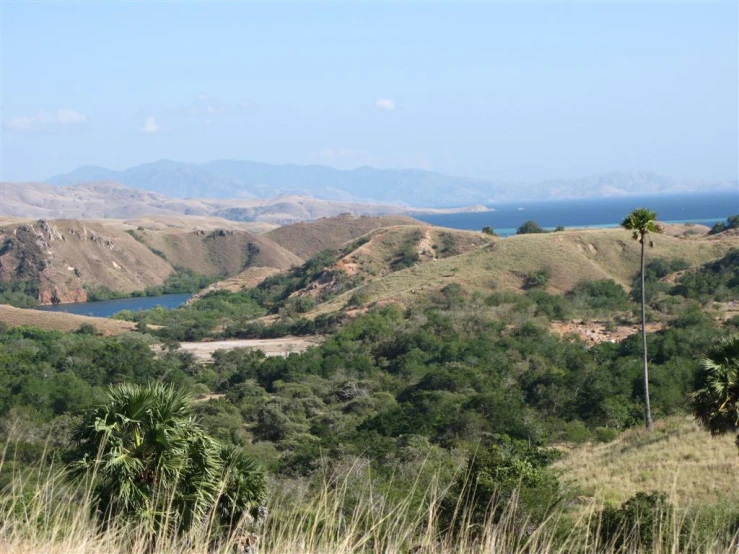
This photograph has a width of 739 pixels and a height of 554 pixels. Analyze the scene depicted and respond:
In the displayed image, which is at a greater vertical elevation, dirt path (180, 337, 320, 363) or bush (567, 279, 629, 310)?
bush (567, 279, 629, 310)

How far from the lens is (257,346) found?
186 feet

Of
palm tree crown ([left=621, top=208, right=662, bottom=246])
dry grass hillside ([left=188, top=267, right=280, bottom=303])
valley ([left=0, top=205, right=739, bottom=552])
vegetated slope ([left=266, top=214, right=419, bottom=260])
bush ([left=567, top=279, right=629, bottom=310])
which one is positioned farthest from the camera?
vegetated slope ([left=266, top=214, right=419, bottom=260])

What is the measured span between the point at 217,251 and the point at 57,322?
66545mm

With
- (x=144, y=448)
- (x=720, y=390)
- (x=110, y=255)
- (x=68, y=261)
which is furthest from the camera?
(x=110, y=255)

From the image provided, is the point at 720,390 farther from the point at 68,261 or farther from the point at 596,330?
the point at 68,261

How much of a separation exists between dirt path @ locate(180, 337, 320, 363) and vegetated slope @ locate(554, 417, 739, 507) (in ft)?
98.9

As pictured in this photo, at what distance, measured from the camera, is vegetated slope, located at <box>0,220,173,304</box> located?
10756 centimetres

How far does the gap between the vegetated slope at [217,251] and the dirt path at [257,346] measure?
6400cm

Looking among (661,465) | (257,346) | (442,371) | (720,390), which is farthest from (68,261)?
(720,390)

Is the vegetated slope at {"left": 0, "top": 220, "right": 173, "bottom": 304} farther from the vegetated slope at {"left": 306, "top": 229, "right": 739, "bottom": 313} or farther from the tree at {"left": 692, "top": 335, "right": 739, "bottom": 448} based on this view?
the tree at {"left": 692, "top": 335, "right": 739, "bottom": 448}

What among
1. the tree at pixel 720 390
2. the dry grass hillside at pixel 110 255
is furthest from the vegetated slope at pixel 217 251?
the tree at pixel 720 390

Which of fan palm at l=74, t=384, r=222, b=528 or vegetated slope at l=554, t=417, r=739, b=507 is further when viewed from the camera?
vegetated slope at l=554, t=417, r=739, b=507

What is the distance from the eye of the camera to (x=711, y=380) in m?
14.8

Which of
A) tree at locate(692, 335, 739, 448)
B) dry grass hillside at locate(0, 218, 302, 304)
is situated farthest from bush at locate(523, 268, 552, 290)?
dry grass hillside at locate(0, 218, 302, 304)
